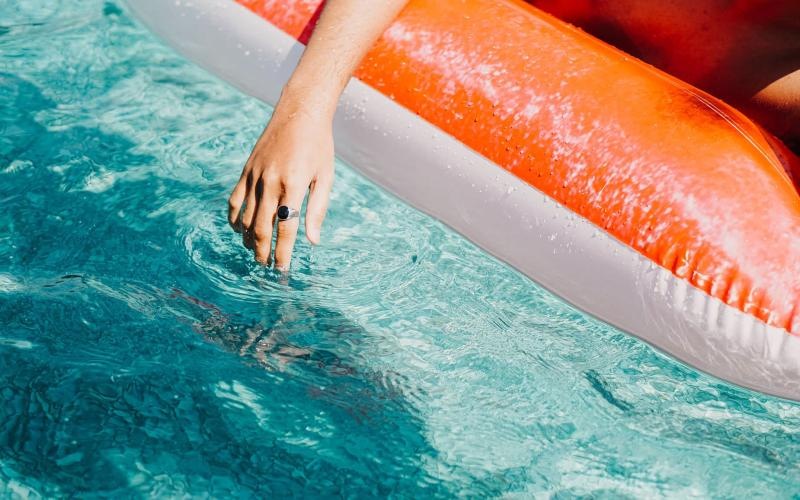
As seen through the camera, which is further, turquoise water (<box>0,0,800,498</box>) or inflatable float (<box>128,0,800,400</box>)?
inflatable float (<box>128,0,800,400</box>)

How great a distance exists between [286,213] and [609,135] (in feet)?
2.21

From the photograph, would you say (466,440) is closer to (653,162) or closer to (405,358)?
(405,358)

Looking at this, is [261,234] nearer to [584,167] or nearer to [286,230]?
[286,230]

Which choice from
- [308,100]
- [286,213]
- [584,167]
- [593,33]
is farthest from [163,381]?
[593,33]

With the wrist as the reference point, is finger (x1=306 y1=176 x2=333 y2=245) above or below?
below

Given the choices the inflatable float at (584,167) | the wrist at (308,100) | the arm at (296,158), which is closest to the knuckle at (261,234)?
the arm at (296,158)

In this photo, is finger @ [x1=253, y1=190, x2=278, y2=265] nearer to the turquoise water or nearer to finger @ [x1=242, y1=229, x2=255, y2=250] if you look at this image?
finger @ [x1=242, y1=229, x2=255, y2=250]

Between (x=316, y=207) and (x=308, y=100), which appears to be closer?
(x=316, y=207)

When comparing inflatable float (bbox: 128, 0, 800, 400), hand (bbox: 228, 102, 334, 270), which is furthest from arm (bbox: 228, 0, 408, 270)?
inflatable float (bbox: 128, 0, 800, 400)

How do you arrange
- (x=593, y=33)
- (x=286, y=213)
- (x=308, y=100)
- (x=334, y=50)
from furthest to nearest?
(x=593, y=33), (x=334, y=50), (x=308, y=100), (x=286, y=213)

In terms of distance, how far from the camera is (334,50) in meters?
1.81

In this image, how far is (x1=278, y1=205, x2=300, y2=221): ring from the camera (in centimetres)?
153

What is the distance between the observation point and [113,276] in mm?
1812

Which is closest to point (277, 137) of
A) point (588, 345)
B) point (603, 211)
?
point (603, 211)
